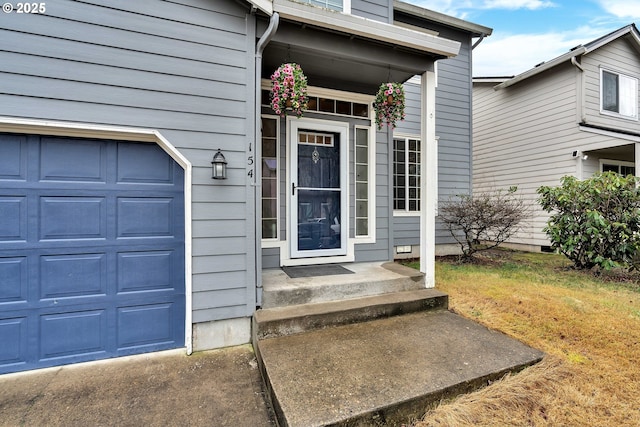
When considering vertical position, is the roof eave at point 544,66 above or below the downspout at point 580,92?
above

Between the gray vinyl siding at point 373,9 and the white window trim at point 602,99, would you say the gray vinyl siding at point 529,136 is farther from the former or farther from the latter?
the gray vinyl siding at point 373,9

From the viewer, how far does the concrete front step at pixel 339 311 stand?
2.58 m

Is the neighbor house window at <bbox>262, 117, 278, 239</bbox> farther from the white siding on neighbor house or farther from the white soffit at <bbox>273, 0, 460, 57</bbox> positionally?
the white siding on neighbor house

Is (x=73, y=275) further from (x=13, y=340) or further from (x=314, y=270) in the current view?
(x=314, y=270)

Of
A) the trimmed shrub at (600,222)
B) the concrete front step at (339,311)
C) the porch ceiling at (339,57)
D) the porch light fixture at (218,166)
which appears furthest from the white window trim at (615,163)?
the porch light fixture at (218,166)

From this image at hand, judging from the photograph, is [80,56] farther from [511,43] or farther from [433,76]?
[511,43]

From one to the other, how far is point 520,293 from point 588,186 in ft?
9.68

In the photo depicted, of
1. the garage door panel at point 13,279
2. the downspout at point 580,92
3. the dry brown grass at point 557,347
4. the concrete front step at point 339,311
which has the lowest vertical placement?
the dry brown grass at point 557,347

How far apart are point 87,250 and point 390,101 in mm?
3340

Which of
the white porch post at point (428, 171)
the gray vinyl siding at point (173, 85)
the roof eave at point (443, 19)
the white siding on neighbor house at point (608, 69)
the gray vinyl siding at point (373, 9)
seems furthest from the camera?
the white siding on neighbor house at point (608, 69)

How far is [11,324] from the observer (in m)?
2.26

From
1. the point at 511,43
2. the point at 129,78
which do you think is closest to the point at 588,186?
the point at 129,78

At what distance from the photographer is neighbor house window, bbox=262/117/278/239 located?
3.88 m

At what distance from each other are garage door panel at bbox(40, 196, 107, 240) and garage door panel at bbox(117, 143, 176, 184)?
30 cm
